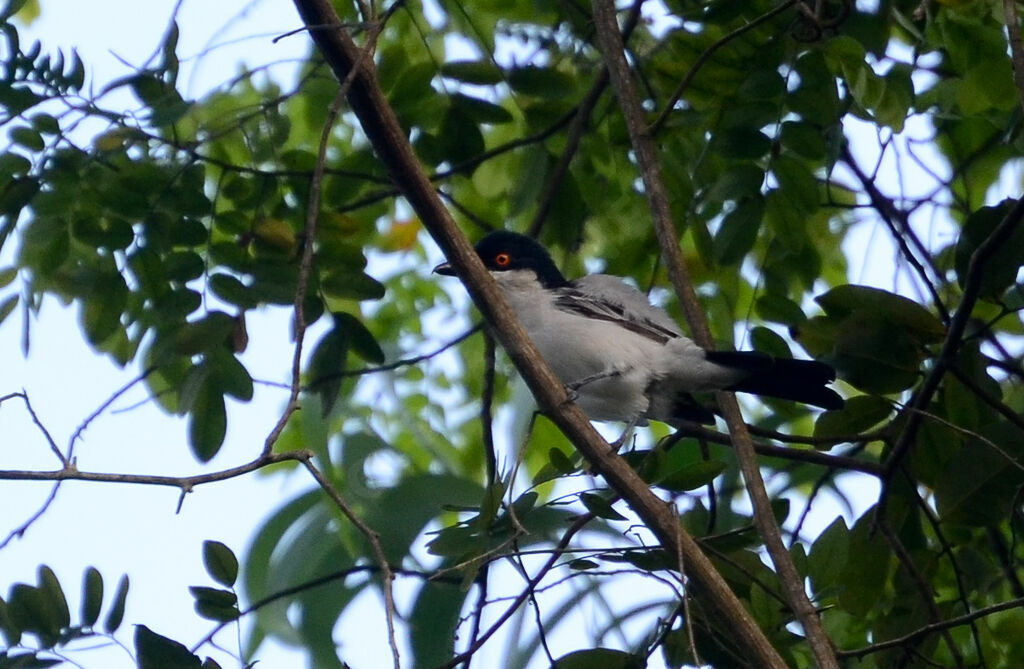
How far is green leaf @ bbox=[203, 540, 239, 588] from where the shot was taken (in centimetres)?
265

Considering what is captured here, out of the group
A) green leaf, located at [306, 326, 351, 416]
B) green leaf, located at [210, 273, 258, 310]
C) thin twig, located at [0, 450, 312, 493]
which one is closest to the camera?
thin twig, located at [0, 450, 312, 493]

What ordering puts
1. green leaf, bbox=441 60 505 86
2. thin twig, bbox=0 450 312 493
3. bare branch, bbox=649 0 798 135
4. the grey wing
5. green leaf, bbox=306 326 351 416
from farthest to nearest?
1. the grey wing
2. green leaf, bbox=441 60 505 86
3. green leaf, bbox=306 326 351 416
4. bare branch, bbox=649 0 798 135
5. thin twig, bbox=0 450 312 493

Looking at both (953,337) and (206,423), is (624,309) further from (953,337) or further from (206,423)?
(206,423)

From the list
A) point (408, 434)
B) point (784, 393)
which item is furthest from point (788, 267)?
point (408, 434)

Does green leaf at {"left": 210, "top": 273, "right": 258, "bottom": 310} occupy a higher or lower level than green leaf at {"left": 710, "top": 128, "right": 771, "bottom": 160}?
lower

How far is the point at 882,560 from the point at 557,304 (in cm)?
151

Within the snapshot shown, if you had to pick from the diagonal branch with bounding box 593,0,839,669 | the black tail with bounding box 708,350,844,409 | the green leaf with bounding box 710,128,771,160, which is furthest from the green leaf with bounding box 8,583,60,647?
the green leaf with bounding box 710,128,771,160

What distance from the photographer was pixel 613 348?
14.2 feet

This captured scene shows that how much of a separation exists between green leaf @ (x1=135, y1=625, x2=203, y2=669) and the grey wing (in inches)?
87.4

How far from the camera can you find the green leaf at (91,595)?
2646 millimetres

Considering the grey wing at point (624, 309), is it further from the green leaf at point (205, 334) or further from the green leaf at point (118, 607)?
the green leaf at point (118, 607)

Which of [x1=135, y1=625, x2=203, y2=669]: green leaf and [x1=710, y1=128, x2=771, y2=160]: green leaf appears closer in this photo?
[x1=135, y1=625, x2=203, y2=669]: green leaf

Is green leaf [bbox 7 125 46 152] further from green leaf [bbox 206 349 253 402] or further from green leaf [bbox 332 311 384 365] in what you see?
green leaf [bbox 332 311 384 365]

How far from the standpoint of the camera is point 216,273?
379cm
